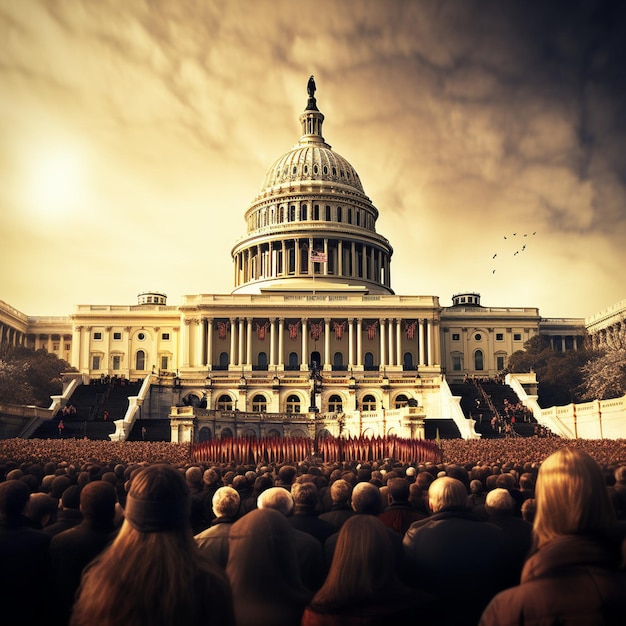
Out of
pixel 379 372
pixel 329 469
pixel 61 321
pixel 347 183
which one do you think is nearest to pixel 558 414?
pixel 379 372

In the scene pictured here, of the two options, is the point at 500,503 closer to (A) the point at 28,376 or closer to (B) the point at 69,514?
(B) the point at 69,514

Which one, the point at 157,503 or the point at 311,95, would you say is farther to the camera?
the point at 311,95

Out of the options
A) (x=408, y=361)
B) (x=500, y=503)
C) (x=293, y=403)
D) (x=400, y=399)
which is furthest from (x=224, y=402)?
(x=500, y=503)

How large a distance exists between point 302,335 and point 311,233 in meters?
27.2

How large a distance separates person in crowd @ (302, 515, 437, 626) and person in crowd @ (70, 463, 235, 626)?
1.00 meters

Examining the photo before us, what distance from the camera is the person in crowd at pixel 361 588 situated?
631 cm

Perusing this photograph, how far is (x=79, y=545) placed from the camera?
8.43 metres

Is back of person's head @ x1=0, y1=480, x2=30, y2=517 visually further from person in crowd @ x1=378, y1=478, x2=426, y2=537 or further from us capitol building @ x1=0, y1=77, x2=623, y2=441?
us capitol building @ x1=0, y1=77, x2=623, y2=441

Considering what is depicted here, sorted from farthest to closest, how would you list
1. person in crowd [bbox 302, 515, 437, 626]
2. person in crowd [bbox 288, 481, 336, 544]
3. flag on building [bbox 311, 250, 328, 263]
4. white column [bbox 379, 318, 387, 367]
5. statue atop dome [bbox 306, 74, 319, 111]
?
statue atop dome [bbox 306, 74, 319, 111]
flag on building [bbox 311, 250, 328, 263]
white column [bbox 379, 318, 387, 367]
person in crowd [bbox 288, 481, 336, 544]
person in crowd [bbox 302, 515, 437, 626]

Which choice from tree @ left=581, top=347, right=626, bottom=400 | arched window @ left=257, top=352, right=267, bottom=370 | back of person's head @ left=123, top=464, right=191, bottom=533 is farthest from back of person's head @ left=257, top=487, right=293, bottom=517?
arched window @ left=257, top=352, right=267, bottom=370

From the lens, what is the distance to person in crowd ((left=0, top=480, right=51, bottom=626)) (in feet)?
26.5

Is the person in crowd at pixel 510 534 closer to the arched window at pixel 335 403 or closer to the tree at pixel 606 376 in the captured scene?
the tree at pixel 606 376

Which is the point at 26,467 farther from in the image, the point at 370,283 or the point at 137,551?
the point at 370,283

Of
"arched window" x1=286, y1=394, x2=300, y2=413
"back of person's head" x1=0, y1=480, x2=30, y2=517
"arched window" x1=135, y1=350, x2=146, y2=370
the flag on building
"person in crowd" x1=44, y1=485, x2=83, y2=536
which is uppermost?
the flag on building
